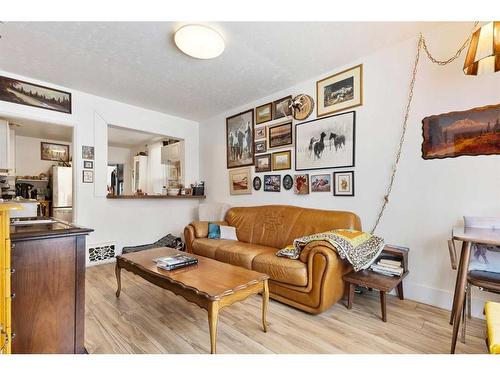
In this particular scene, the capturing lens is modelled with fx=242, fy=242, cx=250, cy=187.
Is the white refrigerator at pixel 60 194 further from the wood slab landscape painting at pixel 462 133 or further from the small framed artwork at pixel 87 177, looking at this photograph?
the wood slab landscape painting at pixel 462 133

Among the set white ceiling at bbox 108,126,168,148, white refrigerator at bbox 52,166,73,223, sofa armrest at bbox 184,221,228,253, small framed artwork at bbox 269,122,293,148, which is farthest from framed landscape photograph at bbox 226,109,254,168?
white refrigerator at bbox 52,166,73,223

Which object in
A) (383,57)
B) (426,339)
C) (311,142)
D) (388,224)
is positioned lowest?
(426,339)

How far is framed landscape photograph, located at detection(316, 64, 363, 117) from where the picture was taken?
274 cm

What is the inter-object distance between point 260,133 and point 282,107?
0.52m

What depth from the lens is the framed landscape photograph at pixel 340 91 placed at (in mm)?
2742

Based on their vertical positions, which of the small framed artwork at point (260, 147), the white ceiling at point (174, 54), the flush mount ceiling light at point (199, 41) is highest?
the white ceiling at point (174, 54)

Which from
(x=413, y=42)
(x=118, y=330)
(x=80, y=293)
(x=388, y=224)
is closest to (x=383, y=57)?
(x=413, y=42)

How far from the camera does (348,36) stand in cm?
230

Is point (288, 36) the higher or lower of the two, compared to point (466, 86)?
higher

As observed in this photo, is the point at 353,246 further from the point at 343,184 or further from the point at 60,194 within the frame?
the point at 60,194

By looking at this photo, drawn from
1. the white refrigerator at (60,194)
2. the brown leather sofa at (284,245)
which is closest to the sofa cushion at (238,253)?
the brown leather sofa at (284,245)

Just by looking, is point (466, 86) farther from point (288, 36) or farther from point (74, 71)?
point (74, 71)
